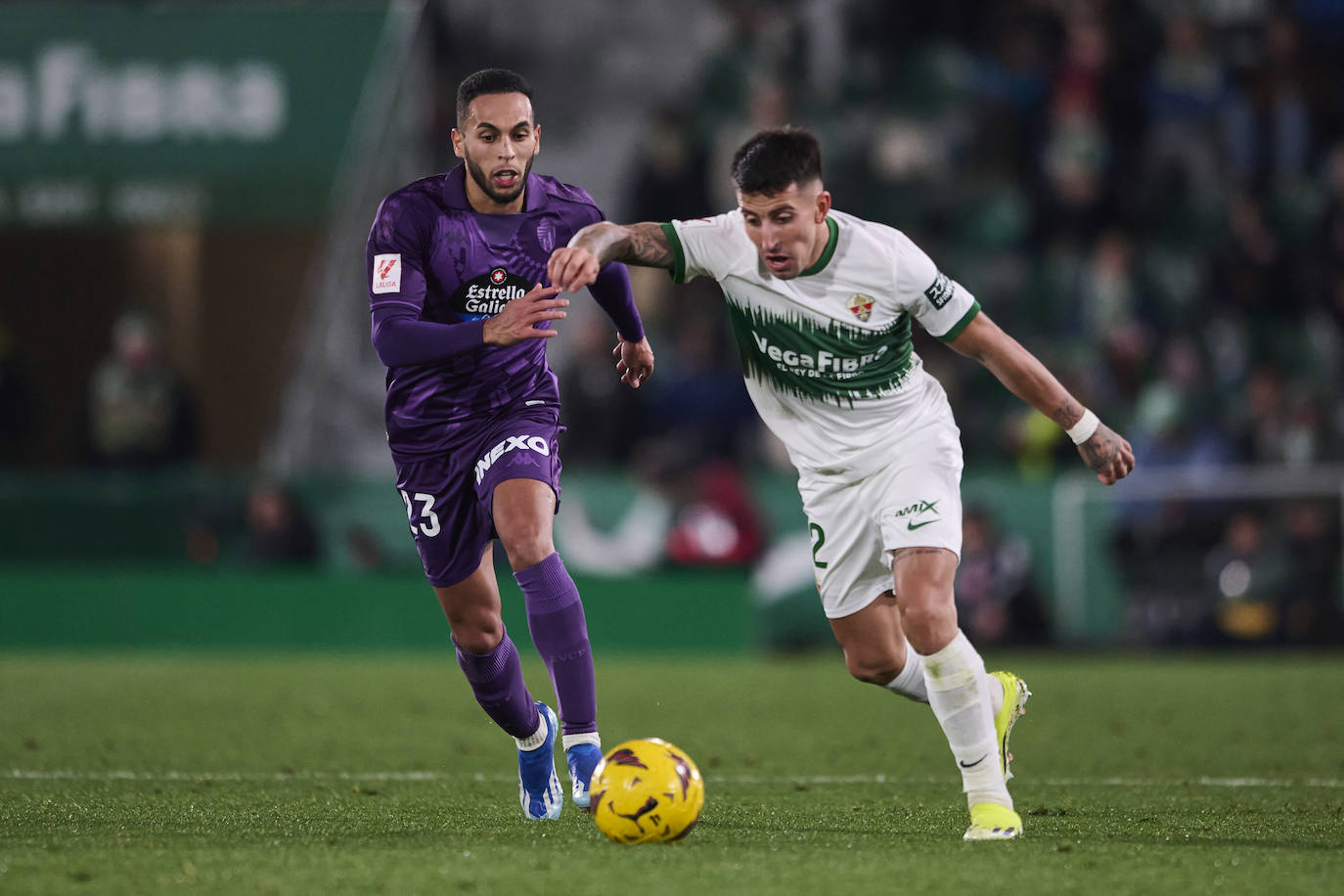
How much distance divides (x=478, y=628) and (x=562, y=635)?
480 millimetres

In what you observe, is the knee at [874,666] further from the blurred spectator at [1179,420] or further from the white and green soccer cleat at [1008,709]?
the blurred spectator at [1179,420]

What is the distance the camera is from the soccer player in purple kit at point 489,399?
5.87 meters

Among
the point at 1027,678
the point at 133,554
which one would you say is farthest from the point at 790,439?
the point at 133,554

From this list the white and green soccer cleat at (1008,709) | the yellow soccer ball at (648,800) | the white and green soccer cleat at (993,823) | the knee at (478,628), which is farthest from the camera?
the knee at (478,628)

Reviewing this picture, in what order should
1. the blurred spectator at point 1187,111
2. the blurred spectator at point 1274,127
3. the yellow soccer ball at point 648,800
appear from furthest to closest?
the blurred spectator at point 1187,111
the blurred spectator at point 1274,127
the yellow soccer ball at point 648,800

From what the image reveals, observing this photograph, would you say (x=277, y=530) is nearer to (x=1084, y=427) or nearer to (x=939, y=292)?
(x=939, y=292)

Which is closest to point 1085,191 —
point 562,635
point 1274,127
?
point 1274,127

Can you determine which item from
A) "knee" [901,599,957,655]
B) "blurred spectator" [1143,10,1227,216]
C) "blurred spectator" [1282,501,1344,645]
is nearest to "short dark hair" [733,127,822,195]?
"knee" [901,599,957,655]

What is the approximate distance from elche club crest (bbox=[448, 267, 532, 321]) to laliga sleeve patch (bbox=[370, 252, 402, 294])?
249 mm

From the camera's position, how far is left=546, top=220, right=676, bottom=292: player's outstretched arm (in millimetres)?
5445

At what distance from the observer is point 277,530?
47.5 ft

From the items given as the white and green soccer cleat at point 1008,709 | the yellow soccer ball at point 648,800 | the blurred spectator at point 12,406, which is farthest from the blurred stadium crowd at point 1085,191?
the yellow soccer ball at point 648,800

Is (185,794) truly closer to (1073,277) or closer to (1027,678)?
(1027,678)

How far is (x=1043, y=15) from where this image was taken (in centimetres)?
1808
